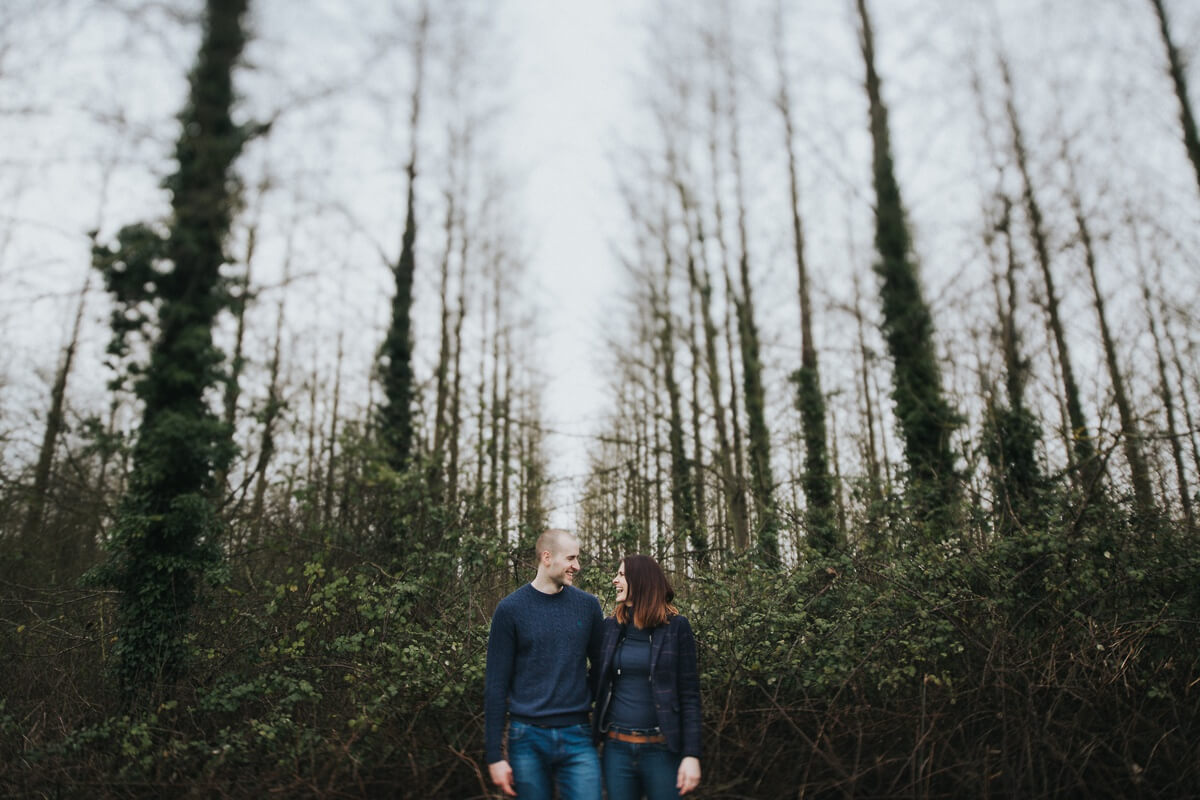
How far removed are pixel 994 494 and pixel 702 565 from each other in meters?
3.31

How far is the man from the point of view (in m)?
3.31

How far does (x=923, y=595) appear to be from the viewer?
20.5ft

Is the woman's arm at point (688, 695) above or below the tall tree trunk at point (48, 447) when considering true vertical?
below

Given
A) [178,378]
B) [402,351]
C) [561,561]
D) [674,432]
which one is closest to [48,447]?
[402,351]

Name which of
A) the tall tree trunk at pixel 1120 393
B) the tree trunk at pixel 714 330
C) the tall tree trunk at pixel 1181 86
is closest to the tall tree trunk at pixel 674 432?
the tree trunk at pixel 714 330

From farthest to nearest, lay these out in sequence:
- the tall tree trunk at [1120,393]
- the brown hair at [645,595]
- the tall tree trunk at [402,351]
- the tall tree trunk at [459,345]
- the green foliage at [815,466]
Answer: the tall tree trunk at [459,345]
the tall tree trunk at [402,351]
the green foliage at [815,466]
the tall tree trunk at [1120,393]
the brown hair at [645,595]

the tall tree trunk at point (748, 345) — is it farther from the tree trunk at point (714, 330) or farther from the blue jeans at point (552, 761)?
the blue jeans at point (552, 761)

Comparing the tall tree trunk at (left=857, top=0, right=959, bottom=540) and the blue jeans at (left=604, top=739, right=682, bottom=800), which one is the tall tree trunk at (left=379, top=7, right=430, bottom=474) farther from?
the blue jeans at (left=604, top=739, right=682, bottom=800)

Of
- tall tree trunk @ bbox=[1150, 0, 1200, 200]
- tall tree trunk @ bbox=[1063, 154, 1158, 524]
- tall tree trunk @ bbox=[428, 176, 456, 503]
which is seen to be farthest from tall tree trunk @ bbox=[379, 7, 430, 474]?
tall tree trunk @ bbox=[1150, 0, 1200, 200]

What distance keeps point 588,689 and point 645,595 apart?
1.61ft

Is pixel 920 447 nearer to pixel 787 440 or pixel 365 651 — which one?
pixel 787 440

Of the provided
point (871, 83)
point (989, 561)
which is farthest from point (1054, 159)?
point (989, 561)

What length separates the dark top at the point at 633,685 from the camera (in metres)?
3.38

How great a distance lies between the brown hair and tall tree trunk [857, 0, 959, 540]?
768 cm
